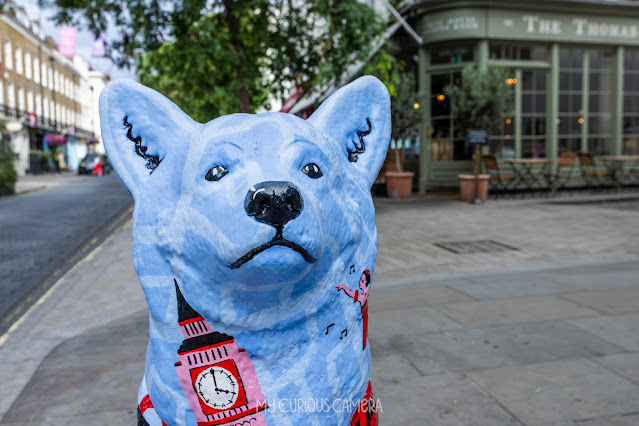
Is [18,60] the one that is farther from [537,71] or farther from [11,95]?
[537,71]

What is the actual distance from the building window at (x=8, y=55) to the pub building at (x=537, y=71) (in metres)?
32.3

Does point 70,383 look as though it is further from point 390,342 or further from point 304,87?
point 304,87

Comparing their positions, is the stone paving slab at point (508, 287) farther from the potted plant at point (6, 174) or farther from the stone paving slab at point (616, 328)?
the potted plant at point (6, 174)

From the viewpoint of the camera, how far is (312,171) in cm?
125

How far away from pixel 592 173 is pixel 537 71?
9.45 feet

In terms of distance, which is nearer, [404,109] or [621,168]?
[404,109]

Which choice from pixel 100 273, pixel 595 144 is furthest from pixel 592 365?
pixel 595 144

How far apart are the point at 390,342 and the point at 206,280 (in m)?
2.81

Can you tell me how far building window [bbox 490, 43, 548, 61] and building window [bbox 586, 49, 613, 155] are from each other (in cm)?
150

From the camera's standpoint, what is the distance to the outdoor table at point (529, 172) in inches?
531

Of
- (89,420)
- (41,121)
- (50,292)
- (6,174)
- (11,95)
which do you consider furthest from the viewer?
(41,121)

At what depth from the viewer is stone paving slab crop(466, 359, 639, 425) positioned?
281 cm

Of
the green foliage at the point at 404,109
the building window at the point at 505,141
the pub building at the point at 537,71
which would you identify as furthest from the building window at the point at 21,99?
the building window at the point at 505,141

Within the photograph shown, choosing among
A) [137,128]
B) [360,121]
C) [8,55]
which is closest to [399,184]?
[360,121]
